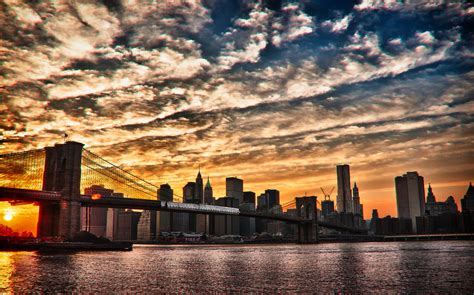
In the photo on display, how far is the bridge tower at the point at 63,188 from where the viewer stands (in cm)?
8688

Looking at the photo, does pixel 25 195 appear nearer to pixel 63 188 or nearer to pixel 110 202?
pixel 63 188

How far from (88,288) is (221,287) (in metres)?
7.98

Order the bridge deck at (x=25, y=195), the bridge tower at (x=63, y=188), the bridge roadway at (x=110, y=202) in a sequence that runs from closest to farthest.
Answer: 1. the bridge deck at (x=25, y=195)
2. the bridge roadway at (x=110, y=202)
3. the bridge tower at (x=63, y=188)

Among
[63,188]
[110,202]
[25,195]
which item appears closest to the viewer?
[25,195]

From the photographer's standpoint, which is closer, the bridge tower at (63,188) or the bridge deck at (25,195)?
the bridge deck at (25,195)

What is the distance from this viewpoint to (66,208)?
287ft

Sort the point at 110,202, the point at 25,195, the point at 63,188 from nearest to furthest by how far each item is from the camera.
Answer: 1. the point at 25,195
2. the point at 63,188
3. the point at 110,202

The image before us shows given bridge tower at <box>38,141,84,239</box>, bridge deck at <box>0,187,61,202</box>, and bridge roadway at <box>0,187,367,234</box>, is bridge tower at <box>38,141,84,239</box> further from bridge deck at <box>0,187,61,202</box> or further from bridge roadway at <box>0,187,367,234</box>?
bridge roadway at <box>0,187,367,234</box>

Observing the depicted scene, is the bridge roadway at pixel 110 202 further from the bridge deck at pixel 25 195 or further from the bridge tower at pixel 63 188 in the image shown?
the bridge tower at pixel 63 188

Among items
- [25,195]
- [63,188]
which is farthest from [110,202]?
[25,195]

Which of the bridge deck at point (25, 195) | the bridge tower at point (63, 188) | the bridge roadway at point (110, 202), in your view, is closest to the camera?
the bridge deck at point (25, 195)

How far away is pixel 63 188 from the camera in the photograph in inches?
3538

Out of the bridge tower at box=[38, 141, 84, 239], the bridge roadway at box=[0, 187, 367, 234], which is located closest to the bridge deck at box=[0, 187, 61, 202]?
the bridge roadway at box=[0, 187, 367, 234]

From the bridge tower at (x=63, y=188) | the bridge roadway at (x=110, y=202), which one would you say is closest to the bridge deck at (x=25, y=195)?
the bridge roadway at (x=110, y=202)
